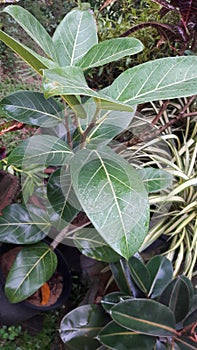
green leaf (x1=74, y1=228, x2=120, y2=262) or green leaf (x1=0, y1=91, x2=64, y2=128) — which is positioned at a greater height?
green leaf (x1=0, y1=91, x2=64, y2=128)

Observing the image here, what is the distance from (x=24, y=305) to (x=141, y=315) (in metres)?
0.49

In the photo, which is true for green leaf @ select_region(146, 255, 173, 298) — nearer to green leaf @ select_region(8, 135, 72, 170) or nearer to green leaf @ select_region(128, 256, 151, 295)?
green leaf @ select_region(128, 256, 151, 295)

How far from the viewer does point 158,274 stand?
1117 mm

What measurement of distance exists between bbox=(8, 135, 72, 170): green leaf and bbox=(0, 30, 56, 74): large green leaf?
0.84 feet

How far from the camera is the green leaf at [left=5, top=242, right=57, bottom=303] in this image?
1124mm

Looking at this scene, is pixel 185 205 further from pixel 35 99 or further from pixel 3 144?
pixel 3 144

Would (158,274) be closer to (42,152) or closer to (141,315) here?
(141,315)

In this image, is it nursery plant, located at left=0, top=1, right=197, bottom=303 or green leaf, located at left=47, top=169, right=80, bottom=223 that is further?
green leaf, located at left=47, top=169, right=80, bottom=223

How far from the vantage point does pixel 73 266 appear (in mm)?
1589

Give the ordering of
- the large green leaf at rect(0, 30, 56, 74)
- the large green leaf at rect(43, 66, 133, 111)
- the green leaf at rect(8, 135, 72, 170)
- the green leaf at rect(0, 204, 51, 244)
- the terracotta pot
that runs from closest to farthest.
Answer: the large green leaf at rect(43, 66, 133, 111), the large green leaf at rect(0, 30, 56, 74), the green leaf at rect(8, 135, 72, 170), the green leaf at rect(0, 204, 51, 244), the terracotta pot

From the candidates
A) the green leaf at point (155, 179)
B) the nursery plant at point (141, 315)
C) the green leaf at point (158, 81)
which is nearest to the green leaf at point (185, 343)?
the nursery plant at point (141, 315)

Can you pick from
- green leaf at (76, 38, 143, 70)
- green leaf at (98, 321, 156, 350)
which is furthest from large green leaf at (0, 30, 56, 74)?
green leaf at (98, 321, 156, 350)

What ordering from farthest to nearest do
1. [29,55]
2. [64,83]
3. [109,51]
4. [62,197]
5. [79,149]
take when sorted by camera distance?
[62,197], [79,149], [109,51], [29,55], [64,83]

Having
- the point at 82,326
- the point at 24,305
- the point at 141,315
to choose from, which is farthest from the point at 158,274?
the point at 24,305
